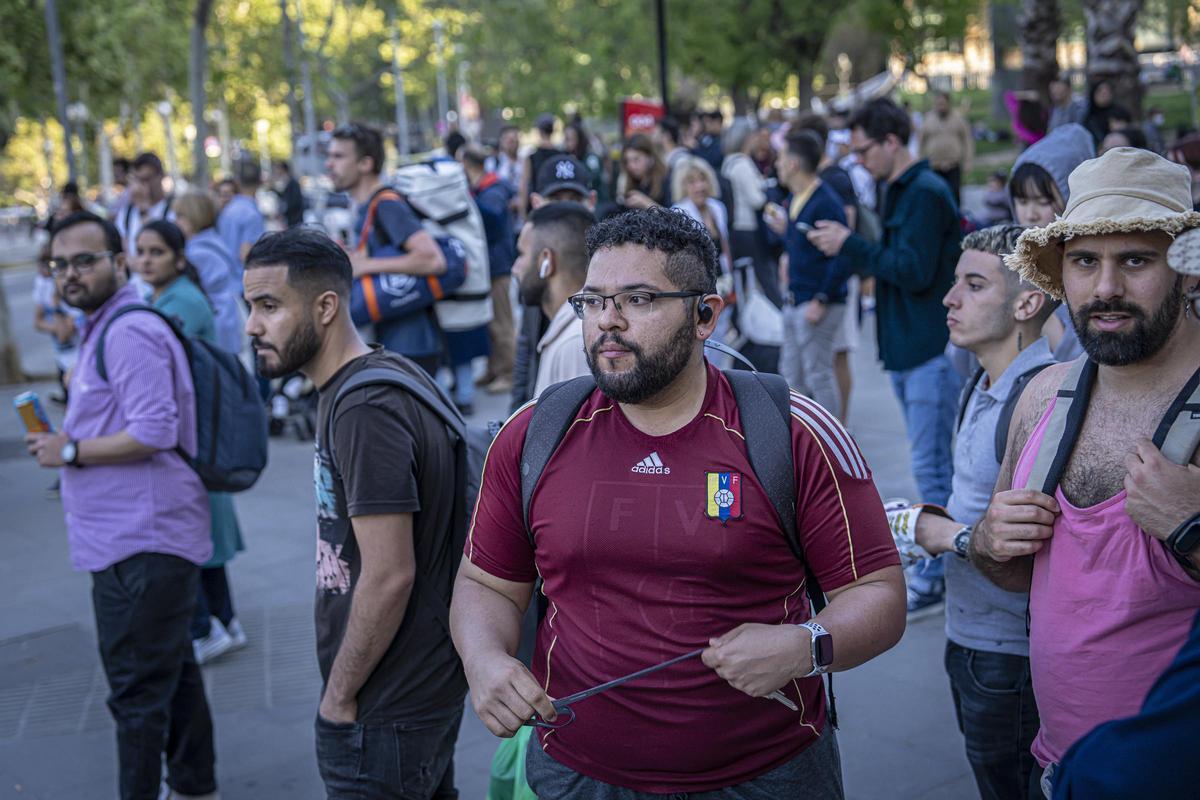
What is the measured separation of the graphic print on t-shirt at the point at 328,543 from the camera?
3.35 metres

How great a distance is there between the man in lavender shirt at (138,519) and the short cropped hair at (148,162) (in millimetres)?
5786

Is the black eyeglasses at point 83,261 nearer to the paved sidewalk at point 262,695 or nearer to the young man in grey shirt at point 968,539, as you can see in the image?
the paved sidewalk at point 262,695

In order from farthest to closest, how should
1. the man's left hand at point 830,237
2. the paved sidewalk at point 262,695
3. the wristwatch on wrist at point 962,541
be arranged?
the man's left hand at point 830,237
the paved sidewalk at point 262,695
the wristwatch on wrist at point 962,541

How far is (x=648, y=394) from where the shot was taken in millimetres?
2586

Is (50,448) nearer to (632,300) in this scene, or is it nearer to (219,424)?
(219,424)

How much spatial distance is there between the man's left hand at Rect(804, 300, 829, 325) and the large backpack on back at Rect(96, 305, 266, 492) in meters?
4.33

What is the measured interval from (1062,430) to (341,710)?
6.35ft

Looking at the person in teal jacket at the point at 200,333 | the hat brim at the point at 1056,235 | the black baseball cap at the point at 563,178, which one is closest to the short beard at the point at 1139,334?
the hat brim at the point at 1056,235

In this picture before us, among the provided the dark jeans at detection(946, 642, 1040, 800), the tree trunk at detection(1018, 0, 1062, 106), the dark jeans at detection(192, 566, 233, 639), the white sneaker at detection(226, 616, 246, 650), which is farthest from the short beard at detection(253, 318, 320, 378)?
the tree trunk at detection(1018, 0, 1062, 106)

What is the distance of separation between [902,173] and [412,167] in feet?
11.1

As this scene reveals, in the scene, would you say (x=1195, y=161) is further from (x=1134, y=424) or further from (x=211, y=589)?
(x=211, y=589)

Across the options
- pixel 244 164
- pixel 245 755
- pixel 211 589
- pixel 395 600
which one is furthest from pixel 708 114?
pixel 395 600

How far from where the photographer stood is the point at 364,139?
23.5 ft

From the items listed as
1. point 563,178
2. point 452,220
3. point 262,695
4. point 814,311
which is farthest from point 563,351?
point 452,220
